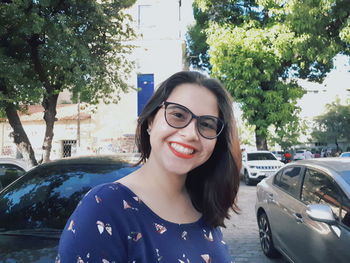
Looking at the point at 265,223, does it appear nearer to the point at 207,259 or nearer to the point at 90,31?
the point at 207,259

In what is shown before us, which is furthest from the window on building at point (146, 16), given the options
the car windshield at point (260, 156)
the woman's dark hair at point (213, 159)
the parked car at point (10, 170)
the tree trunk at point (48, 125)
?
the woman's dark hair at point (213, 159)

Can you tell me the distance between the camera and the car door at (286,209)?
3.86 m

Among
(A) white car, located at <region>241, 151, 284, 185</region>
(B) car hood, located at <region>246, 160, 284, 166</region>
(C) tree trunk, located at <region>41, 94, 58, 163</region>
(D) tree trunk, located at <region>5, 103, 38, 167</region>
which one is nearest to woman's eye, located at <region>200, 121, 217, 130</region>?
(D) tree trunk, located at <region>5, 103, 38, 167</region>

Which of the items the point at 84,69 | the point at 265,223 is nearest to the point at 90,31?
the point at 84,69

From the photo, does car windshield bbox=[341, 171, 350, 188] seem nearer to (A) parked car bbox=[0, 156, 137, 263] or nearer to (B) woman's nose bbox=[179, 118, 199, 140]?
(A) parked car bbox=[0, 156, 137, 263]

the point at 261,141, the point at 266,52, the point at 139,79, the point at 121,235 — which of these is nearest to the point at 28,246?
the point at 121,235

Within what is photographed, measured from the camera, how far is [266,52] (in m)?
15.6

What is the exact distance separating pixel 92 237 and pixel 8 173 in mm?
4821

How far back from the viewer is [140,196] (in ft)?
4.11

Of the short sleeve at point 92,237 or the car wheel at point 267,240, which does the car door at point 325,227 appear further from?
the short sleeve at point 92,237

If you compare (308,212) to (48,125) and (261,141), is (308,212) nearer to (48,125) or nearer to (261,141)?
(48,125)

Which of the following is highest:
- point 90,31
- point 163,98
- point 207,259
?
point 90,31

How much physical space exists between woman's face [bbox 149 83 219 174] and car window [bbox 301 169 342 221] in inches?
92.3

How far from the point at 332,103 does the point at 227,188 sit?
42.6 m
